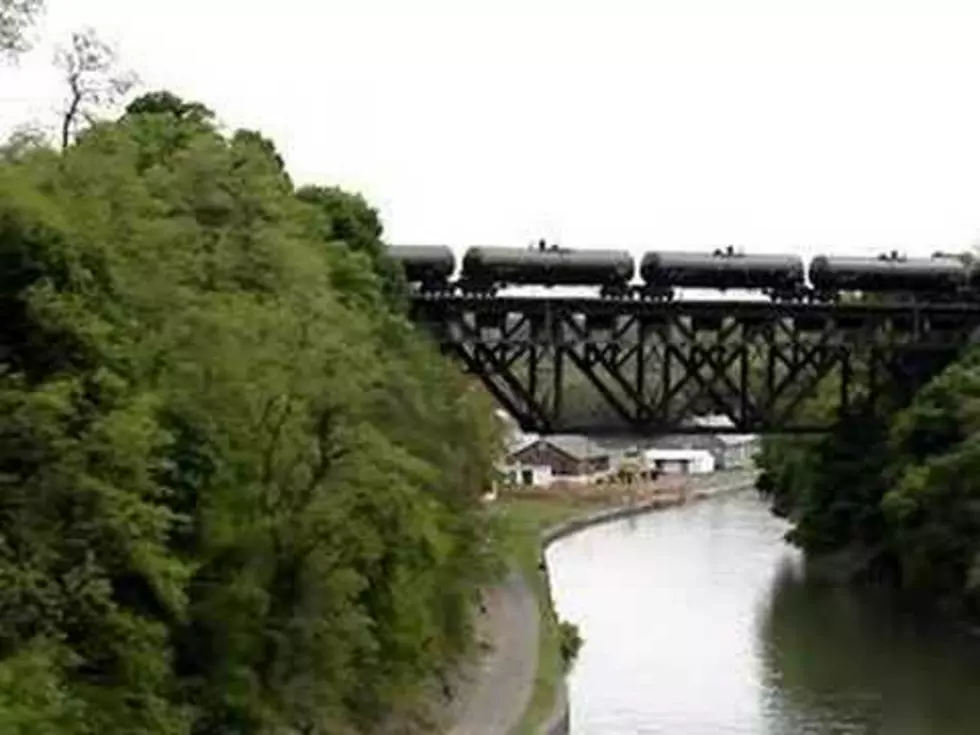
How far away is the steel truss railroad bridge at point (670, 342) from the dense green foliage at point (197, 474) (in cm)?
1678

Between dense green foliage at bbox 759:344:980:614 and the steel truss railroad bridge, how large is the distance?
2.33 meters

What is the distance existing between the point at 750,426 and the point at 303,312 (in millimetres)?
25775

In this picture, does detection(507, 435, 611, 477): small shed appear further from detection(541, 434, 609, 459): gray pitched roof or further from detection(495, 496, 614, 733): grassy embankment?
detection(495, 496, 614, 733): grassy embankment

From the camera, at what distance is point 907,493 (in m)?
49.2

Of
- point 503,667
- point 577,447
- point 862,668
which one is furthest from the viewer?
point 577,447

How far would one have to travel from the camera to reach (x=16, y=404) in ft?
63.6

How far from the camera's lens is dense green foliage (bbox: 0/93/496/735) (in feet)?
63.1

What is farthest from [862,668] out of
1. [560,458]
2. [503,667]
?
[560,458]

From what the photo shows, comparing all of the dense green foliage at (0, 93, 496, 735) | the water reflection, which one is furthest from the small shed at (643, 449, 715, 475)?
the dense green foliage at (0, 93, 496, 735)

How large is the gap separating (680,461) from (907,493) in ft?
234

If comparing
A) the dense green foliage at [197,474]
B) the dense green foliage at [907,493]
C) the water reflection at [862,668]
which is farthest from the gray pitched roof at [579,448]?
the dense green foliage at [197,474]

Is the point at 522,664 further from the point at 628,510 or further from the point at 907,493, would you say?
the point at 628,510

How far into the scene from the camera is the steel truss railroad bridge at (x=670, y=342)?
51.4m

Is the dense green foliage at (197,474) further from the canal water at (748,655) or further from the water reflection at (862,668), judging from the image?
the water reflection at (862,668)
